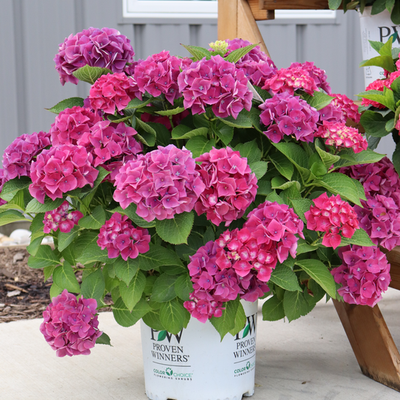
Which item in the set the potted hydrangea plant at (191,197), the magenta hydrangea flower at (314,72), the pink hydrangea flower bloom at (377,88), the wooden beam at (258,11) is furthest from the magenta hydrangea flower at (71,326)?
the wooden beam at (258,11)

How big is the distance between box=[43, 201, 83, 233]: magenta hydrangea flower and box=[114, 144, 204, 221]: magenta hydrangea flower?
8.6 inches

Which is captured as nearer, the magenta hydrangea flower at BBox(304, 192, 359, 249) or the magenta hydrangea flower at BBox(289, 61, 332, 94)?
the magenta hydrangea flower at BBox(304, 192, 359, 249)

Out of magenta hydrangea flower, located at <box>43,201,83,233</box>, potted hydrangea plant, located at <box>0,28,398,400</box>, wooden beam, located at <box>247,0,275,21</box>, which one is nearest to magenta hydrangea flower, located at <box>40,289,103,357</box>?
potted hydrangea plant, located at <box>0,28,398,400</box>

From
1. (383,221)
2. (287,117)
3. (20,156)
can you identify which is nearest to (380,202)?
(383,221)

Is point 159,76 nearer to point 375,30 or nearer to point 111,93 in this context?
point 111,93

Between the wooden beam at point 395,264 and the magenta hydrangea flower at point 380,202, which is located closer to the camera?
the magenta hydrangea flower at point 380,202

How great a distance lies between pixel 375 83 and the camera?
1.41m

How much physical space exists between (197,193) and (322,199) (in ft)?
0.88

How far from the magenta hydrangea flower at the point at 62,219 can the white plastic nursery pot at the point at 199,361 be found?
1.10 ft

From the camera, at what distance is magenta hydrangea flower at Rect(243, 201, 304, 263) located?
99 cm

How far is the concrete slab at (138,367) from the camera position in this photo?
4.61 feet

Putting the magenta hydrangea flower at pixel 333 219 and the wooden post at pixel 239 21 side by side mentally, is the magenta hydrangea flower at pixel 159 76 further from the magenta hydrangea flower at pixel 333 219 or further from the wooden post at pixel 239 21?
the wooden post at pixel 239 21

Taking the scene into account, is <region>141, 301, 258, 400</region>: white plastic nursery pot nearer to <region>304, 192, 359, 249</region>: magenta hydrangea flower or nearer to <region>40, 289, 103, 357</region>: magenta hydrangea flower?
<region>40, 289, 103, 357</region>: magenta hydrangea flower

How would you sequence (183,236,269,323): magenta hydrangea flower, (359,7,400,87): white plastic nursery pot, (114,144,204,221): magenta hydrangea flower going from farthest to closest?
(359,7,400,87): white plastic nursery pot, (183,236,269,323): magenta hydrangea flower, (114,144,204,221): magenta hydrangea flower
